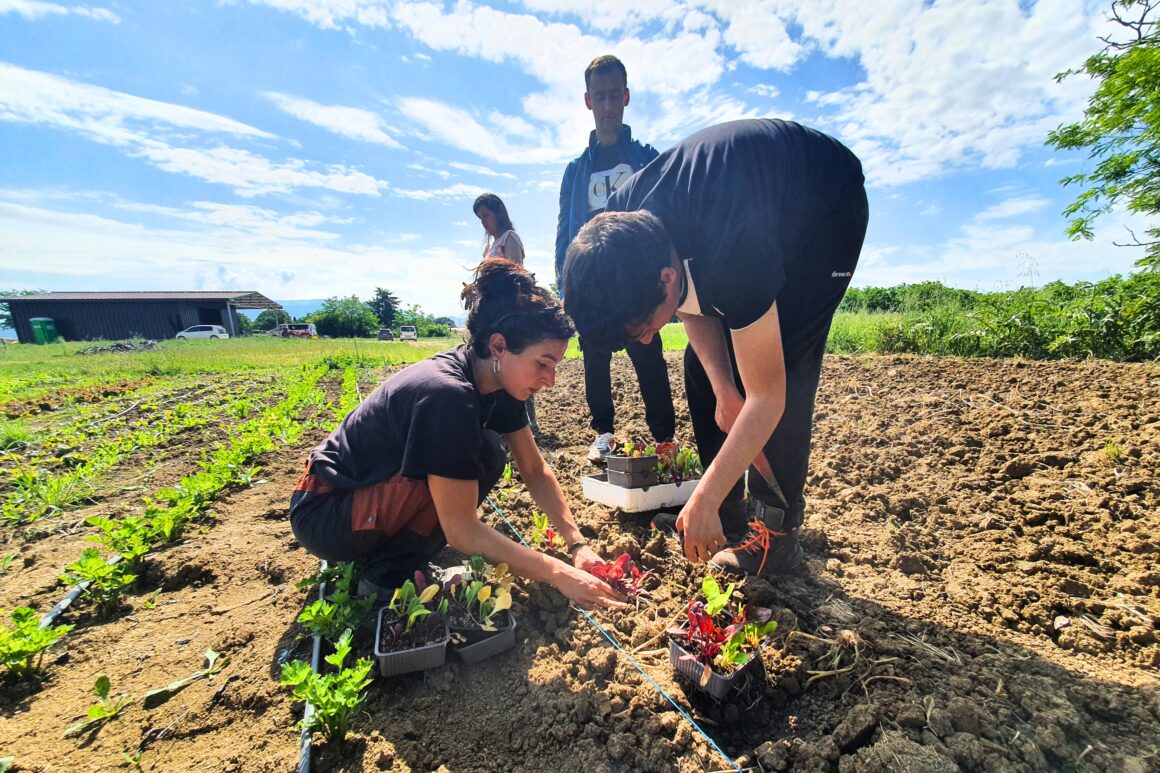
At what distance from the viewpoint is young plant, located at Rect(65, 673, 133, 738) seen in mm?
1456

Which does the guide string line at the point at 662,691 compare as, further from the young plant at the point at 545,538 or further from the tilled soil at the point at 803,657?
the young plant at the point at 545,538

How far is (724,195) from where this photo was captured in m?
1.41

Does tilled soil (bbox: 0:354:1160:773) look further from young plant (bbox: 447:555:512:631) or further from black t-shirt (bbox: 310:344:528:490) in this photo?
black t-shirt (bbox: 310:344:528:490)

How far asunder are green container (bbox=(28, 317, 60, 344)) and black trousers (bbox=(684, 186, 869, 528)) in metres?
40.9

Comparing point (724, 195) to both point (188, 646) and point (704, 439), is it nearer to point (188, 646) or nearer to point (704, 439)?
point (704, 439)

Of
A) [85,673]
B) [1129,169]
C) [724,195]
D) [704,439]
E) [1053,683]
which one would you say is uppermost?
[1129,169]

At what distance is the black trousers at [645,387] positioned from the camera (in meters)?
2.94

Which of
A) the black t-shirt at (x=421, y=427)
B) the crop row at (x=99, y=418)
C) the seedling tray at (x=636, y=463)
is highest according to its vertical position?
the black t-shirt at (x=421, y=427)

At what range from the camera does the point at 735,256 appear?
1.35 m

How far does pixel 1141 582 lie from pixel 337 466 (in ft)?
9.67

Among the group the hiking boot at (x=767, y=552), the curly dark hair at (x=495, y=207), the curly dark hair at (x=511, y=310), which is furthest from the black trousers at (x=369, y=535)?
the curly dark hair at (x=495, y=207)

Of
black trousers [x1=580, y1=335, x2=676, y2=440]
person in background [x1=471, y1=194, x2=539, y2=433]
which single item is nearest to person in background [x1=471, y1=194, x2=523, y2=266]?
person in background [x1=471, y1=194, x2=539, y2=433]

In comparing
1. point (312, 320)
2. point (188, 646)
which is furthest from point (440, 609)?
point (312, 320)

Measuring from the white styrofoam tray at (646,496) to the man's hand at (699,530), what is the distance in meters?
0.98
